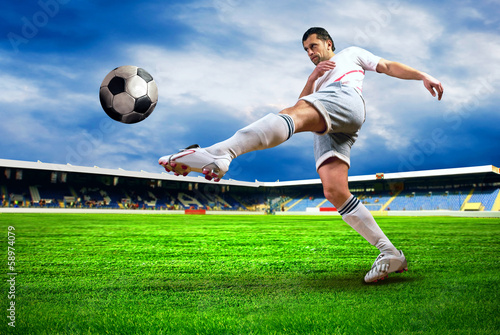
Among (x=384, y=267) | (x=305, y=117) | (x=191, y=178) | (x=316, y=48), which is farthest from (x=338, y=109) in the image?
(x=191, y=178)

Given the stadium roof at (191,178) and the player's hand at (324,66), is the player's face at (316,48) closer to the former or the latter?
the player's hand at (324,66)

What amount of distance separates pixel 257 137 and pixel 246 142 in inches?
2.7

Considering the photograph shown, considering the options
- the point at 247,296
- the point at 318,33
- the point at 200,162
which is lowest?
the point at 247,296

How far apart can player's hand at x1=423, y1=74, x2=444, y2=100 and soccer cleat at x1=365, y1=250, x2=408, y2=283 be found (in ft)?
4.13

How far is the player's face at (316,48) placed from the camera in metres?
2.85

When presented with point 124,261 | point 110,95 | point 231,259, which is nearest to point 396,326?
point 231,259

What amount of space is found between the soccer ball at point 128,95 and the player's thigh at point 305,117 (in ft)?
6.08

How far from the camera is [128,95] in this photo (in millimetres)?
3486

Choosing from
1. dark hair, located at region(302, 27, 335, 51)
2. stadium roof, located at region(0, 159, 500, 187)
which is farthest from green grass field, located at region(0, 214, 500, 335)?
stadium roof, located at region(0, 159, 500, 187)

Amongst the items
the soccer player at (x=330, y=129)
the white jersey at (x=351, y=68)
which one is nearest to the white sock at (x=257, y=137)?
the soccer player at (x=330, y=129)

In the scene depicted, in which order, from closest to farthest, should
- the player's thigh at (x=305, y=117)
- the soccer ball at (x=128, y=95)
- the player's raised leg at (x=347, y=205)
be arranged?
1. the player's thigh at (x=305, y=117)
2. the player's raised leg at (x=347, y=205)
3. the soccer ball at (x=128, y=95)

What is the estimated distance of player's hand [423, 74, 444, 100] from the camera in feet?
8.88

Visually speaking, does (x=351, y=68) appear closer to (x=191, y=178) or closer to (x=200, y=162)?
(x=200, y=162)

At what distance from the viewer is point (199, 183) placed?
41.8 meters
